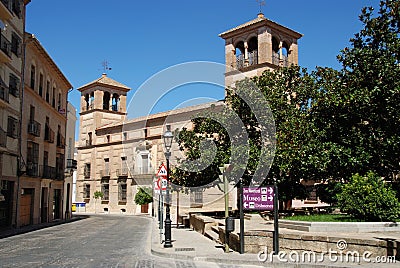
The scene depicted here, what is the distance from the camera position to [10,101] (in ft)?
76.1

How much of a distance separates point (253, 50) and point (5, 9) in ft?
73.5

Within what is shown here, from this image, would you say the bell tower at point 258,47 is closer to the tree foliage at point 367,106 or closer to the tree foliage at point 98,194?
the tree foliage at point 367,106

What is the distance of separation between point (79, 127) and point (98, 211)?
12713 mm

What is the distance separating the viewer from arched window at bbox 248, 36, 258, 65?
125 ft

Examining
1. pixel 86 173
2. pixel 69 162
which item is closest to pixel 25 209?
pixel 69 162

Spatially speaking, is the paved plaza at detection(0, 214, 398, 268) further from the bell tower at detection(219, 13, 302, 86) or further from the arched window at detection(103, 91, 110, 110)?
the arched window at detection(103, 91, 110, 110)

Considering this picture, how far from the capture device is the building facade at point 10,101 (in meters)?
22.0

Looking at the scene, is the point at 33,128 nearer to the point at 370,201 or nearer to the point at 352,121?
the point at 352,121

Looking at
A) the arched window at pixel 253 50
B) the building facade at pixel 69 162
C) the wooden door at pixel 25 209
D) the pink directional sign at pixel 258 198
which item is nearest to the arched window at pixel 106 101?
the building facade at pixel 69 162

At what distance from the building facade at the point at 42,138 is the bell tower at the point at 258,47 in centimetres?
1386

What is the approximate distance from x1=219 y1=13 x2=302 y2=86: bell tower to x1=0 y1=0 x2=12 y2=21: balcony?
1950 centimetres

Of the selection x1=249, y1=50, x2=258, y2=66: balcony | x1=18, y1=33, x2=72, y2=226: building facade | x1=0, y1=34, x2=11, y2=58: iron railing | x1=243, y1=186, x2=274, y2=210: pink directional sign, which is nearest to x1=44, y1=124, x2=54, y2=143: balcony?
x1=18, y1=33, x2=72, y2=226: building facade

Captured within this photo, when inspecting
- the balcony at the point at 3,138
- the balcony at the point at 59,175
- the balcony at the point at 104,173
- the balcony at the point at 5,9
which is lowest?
the balcony at the point at 59,175

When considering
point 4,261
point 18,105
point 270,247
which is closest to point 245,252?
point 270,247
